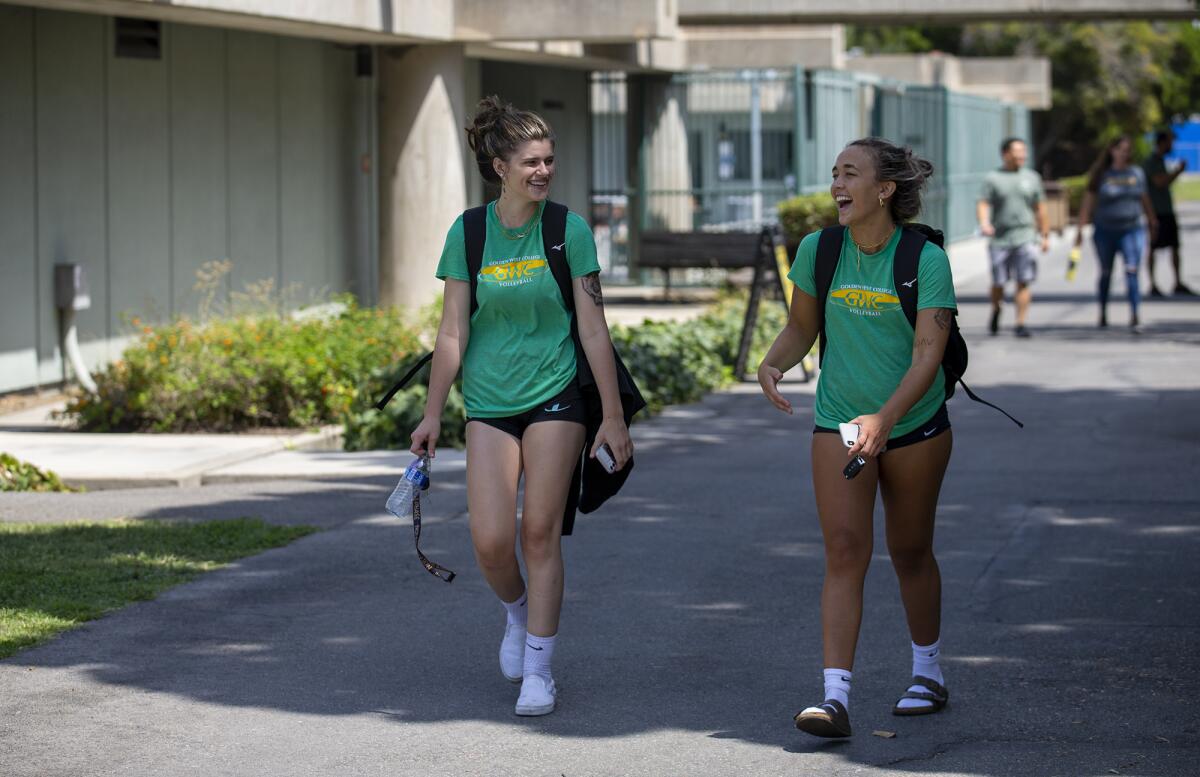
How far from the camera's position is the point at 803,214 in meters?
23.9

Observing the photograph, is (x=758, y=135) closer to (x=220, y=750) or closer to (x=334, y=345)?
(x=334, y=345)

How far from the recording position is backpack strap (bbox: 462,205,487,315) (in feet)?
19.1

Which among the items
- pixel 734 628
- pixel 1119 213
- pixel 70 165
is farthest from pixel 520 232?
pixel 1119 213

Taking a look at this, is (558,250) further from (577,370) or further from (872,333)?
(872,333)

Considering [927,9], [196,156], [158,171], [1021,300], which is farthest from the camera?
[927,9]

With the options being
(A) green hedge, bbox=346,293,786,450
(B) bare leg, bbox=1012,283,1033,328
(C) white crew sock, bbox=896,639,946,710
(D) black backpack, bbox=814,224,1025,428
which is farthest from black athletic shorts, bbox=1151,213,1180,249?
(D) black backpack, bbox=814,224,1025,428

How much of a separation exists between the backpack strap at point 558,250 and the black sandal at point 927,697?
5.30 ft

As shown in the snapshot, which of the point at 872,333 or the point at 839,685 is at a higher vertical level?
the point at 872,333

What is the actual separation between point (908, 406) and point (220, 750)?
2275 mm

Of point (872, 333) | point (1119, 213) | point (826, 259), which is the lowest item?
point (872, 333)

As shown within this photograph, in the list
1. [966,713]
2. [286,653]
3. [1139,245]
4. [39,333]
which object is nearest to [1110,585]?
[966,713]

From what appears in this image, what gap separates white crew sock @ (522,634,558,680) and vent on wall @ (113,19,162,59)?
445 inches

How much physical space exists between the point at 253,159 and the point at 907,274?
45.1 ft

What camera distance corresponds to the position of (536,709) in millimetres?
5789
